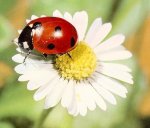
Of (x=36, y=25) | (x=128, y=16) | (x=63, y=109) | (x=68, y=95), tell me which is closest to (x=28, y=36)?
(x=36, y=25)

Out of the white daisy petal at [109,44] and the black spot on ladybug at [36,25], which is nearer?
the black spot on ladybug at [36,25]

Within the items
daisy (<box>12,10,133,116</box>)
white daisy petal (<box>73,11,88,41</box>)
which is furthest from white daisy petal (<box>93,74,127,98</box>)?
white daisy petal (<box>73,11,88,41</box>)

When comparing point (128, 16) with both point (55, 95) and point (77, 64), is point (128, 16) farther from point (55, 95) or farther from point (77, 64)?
point (55, 95)

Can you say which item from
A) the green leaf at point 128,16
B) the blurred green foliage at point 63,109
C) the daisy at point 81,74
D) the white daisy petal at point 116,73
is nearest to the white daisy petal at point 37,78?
the daisy at point 81,74

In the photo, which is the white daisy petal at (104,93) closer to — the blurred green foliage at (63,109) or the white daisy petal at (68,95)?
the white daisy petal at (68,95)

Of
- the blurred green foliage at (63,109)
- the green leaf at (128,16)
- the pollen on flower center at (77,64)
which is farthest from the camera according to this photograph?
the green leaf at (128,16)

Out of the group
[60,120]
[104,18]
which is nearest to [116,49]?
[60,120]
